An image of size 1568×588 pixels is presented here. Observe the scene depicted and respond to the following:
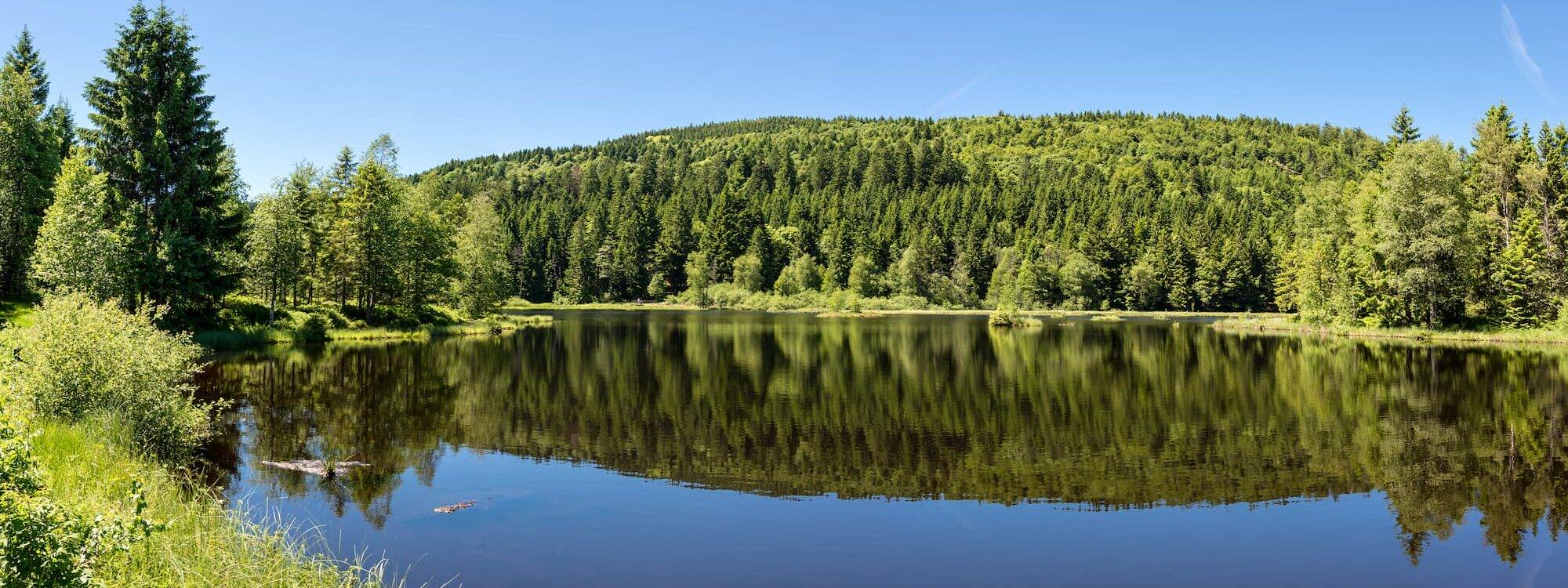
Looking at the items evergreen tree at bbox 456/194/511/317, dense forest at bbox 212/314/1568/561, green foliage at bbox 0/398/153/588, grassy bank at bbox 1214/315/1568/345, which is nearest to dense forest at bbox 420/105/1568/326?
grassy bank at bbox 1214/315/1568/345

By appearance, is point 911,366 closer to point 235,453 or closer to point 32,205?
point 235,453

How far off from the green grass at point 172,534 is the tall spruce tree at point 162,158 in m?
33.5

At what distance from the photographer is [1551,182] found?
6341 cm

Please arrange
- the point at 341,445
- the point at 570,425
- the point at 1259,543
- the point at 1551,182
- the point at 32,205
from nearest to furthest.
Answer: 1. the point at 1259,543
2. the point at 341,445
3. the point at 570,425
4. the point at 32,205
5. the point at 1551,182

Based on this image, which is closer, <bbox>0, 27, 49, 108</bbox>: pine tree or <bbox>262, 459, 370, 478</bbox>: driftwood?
<bbox>262, 459, 370, 478</bbox>: driftwood

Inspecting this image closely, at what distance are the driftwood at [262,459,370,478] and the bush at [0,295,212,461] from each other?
178 centimetres

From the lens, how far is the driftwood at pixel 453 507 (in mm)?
15773

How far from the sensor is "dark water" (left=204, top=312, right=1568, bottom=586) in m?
13.3

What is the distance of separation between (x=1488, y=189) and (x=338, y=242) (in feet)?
275

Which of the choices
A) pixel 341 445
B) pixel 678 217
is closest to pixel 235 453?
pixel 341 445

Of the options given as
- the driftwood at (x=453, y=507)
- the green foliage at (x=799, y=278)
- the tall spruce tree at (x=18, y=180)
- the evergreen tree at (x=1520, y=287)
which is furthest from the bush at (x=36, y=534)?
Result: the green foliage at (x=799, y=278)

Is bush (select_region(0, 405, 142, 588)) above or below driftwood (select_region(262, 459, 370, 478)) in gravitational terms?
above

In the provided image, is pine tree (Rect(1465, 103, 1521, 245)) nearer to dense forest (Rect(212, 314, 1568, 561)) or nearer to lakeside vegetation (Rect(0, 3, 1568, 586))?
lakeside vegetation (Rect(0, 3, 1568, 586))

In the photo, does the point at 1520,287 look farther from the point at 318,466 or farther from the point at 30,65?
the point at 30,65
